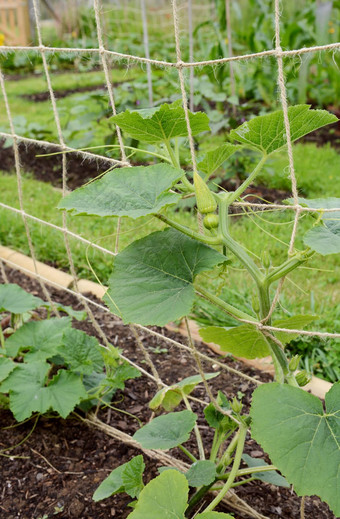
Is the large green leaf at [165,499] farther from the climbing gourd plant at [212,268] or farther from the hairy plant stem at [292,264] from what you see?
the hairy plant stem at [292,264]

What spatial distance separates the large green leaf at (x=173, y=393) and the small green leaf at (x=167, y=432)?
3.7 inches

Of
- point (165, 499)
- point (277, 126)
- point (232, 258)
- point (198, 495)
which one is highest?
point (277, 126)

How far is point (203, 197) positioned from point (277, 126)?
0.20m

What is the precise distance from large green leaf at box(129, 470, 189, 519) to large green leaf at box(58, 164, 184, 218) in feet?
1.79

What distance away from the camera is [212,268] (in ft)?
3.92

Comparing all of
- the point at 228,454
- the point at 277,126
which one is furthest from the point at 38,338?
the point at 277,126

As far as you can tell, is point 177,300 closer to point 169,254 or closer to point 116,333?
point 169,254

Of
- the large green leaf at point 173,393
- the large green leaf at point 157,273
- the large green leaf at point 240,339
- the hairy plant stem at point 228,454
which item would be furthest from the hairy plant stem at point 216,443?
the large green leaf at point 157,273

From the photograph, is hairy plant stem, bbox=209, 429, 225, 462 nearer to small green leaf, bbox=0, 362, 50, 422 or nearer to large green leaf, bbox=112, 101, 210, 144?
small green leaf, bbox=0, 362, 50, 422

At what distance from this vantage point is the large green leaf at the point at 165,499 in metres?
1.13

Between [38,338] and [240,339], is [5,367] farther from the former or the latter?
[240,339]

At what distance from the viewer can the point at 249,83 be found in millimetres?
5625

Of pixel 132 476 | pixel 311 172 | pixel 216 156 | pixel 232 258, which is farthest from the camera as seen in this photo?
pixel 311 172

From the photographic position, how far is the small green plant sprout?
176 centimetres
